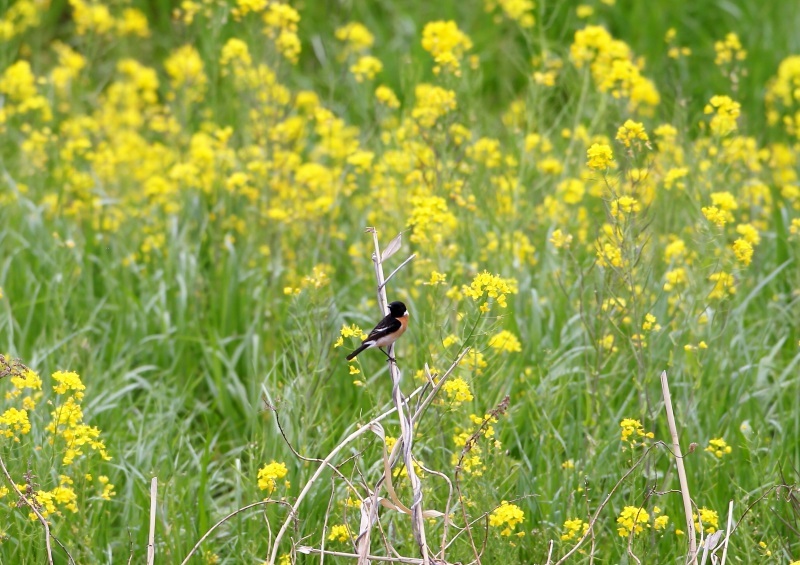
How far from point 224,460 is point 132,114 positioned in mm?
3977

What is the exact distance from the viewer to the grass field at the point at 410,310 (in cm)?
340

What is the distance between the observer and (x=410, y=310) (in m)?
4.61

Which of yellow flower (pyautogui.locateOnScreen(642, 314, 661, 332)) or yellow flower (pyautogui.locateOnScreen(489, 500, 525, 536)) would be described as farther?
yellow flower (pyautogui.locateOnScreen(642, 314, 661, 332))

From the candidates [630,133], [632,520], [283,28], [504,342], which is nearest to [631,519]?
[632,520]

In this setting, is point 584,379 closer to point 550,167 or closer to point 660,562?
point 660,562

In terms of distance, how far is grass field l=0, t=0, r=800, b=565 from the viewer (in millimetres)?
3398

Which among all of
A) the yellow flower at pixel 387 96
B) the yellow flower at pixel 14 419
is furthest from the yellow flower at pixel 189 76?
the yellow flower at pixel 14 419

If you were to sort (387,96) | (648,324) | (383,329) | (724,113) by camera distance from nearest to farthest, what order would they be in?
(383,329)
(648,324)
(724,113)
(387,96)

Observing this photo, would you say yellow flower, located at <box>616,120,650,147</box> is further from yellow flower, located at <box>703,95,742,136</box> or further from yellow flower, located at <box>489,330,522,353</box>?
yellow flower, located at <box>489,330,522,353</box>

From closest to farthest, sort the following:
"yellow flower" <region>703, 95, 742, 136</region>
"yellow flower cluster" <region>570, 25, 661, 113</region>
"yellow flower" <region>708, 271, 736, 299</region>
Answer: "yellow flower" <region>708, 271, 736, 299</region>, "yellow flower" <region>703, 95, 742, 136</region>, "yellow flower cluster" <region>570, 25, 661, 113</region>

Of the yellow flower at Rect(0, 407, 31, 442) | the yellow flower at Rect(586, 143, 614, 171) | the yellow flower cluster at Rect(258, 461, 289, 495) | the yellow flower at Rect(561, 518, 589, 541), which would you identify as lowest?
the yellow flower at Rect(561, 518, 589, 541)

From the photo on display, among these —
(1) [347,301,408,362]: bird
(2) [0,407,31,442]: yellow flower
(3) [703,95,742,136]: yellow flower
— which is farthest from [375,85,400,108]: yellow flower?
(2) [0,407,31,442]: yellow flower

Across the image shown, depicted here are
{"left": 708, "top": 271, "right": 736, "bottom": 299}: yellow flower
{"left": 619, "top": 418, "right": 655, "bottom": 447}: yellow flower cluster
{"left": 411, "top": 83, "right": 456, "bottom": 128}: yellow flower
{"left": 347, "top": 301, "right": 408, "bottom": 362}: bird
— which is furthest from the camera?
{"left": 411, "top": 83, "right": 456, "bottom": 128}: yellow flower

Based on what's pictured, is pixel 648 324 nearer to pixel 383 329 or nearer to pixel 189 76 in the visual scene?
pixel 383 329
